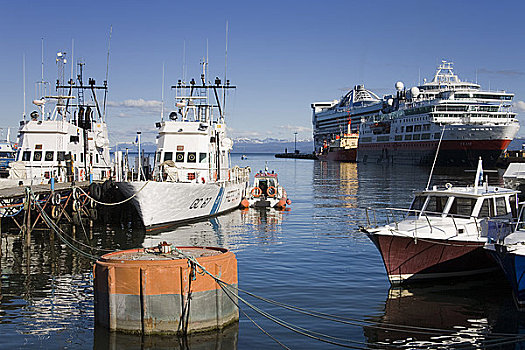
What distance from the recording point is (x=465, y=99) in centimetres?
10288

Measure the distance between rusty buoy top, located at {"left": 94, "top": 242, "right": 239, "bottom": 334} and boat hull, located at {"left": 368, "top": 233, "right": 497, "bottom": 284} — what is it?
642 cm

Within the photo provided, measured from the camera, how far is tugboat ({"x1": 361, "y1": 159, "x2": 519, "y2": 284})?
16.5m

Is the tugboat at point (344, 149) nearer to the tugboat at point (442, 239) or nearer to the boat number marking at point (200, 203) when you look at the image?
the boat number marking at point (200, 203)

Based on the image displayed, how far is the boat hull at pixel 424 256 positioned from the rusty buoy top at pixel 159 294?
6417mm

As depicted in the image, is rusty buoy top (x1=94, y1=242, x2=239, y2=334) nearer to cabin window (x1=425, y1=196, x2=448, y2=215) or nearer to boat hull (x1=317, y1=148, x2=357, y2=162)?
cabin window (x1=425, y1=196, x2=448, y2=215)

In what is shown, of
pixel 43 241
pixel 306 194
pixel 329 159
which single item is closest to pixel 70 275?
pixel 43 241

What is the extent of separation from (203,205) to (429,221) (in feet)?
52.4

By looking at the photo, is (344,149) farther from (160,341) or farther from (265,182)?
(160,341)

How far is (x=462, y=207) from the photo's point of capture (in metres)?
17.9

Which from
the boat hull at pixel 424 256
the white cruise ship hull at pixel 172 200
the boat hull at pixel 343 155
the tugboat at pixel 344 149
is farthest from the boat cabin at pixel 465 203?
the tugboat at pixel 344 149

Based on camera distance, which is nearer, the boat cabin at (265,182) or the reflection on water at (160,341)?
the reflection on water at (160,341)

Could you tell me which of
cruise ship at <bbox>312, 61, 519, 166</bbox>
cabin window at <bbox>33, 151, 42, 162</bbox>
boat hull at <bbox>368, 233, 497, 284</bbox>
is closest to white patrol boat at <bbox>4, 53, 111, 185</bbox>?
cabin window at <bbox>33, 151, 42, 162</bbox>

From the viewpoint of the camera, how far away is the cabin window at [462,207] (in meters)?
17.8

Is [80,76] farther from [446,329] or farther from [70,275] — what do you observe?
[446,329]
